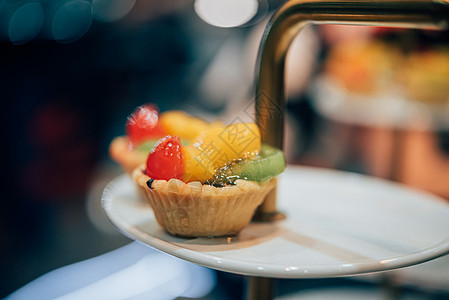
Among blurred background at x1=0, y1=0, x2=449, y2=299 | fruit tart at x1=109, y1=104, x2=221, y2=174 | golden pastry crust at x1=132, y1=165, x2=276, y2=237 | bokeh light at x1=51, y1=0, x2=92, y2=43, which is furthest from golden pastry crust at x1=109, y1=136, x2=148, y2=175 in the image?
bokeh light at x1=51, y1=0, x2=92, y2=43

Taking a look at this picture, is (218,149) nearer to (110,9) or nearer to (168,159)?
(168,159)

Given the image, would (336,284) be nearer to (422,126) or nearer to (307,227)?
(422,126)

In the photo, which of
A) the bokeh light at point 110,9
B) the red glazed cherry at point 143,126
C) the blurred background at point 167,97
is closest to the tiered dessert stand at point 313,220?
the red glazed cherry at point 143,126

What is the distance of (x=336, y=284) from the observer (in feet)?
6.46

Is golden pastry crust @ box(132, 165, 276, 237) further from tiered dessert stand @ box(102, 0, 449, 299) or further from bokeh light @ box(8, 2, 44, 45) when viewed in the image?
bokeh light @ box(8, 2, 44, 45)

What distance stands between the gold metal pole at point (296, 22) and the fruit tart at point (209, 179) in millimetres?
57

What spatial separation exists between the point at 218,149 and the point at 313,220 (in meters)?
0.22

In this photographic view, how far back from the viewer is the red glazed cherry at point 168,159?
2.20 ft

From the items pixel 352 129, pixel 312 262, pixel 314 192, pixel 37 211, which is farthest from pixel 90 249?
pixel 312 262

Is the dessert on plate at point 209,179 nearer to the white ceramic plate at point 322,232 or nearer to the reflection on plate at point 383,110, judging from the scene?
the white ceramic plate at point 322,232

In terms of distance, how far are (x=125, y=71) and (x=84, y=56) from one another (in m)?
0.31

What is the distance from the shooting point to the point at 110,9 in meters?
3.74

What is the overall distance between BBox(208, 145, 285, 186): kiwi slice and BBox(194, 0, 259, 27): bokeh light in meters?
3.37

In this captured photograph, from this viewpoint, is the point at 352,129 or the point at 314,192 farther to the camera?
the point at 352,129
